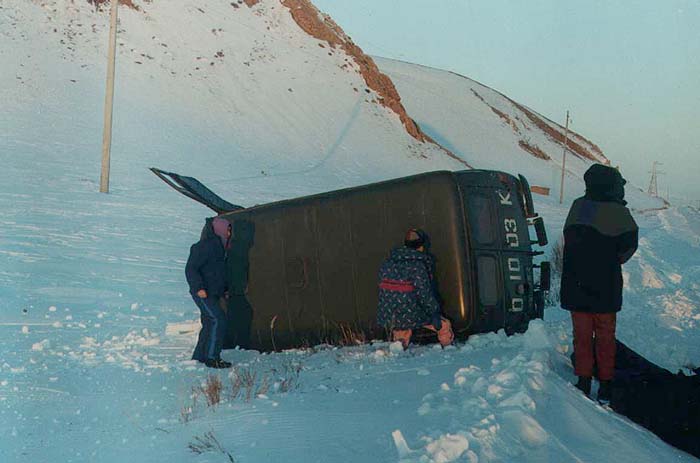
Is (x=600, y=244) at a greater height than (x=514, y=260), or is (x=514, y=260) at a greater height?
(x=600, y=244)

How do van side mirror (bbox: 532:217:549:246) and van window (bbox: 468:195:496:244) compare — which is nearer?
van window (bbox: 468:195:496:244)

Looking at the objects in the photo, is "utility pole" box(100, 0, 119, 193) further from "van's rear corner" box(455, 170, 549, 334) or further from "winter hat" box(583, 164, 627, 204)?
"winter hat" box(583, 164, 627, 204)

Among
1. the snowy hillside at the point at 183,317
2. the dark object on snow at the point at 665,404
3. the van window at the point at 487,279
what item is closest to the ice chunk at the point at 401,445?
the snowy hillside at the point at 183,317

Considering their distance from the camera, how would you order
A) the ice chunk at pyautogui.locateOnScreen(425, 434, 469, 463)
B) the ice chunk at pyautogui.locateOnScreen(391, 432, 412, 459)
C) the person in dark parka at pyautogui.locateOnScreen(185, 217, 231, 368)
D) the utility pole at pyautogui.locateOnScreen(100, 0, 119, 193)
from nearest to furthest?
the ice chunk at pyautogui.locateOnScreen(425, 434, 469, 463) → the ice chunk at pyautogui.locateOnScreen(391, 432, 412, 459) → the person in dark parka at pyautogui.locateOnScreen(185, 217, 231, 368) → the utility pole at pyautogui.locateOnScreen(100, 0, 119, 193)

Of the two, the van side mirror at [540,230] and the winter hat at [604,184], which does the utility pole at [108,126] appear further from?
the winter hat at [604,184]

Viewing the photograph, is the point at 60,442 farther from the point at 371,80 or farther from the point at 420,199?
the point at 371,80

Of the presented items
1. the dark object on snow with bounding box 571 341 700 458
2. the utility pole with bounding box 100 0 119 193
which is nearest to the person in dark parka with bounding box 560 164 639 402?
the dark object on snow with bounding box 571 341 700 458

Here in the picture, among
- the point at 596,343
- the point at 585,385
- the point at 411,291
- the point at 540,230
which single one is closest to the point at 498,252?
the point at 540,230

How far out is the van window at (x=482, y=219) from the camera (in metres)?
7.58

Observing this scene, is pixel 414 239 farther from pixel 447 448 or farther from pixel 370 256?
pixel 447 448

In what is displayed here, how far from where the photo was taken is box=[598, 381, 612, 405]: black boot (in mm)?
5730

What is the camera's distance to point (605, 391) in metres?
5.76

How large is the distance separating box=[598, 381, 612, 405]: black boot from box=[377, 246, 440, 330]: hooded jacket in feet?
6.40

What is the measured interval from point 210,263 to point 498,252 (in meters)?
3.05
